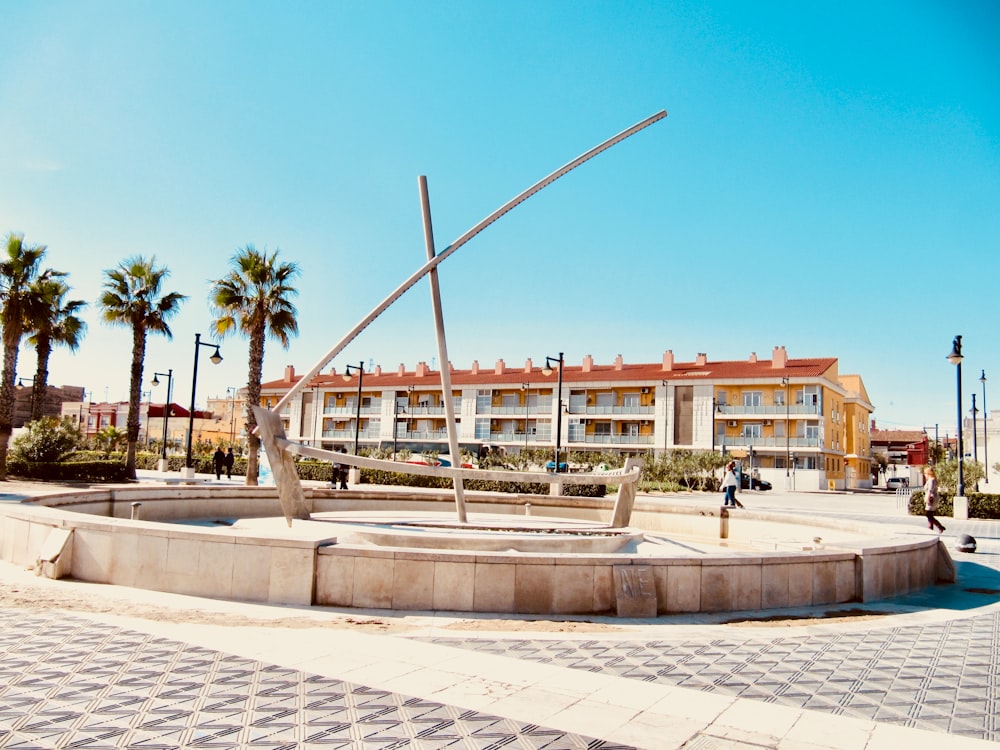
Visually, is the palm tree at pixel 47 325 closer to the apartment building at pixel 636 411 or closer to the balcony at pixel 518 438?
the apartment building at pixel 636 411

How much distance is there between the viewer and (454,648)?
22.2ft

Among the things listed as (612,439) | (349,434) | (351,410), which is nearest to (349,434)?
(349,434)

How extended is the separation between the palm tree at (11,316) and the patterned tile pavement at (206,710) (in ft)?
90.7

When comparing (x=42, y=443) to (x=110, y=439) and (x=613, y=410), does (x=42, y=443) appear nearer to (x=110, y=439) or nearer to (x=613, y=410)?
(x=110, y=439)

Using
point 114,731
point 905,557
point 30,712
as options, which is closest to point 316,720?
point 114,731

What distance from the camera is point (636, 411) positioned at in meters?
62.0

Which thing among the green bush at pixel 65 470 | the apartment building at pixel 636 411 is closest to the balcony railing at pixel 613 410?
the apartment building at pixel 636 411

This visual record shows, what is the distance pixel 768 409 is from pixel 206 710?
189 feet

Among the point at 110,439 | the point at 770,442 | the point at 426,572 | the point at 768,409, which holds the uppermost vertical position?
the point at 768,409

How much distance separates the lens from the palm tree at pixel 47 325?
30.2 m

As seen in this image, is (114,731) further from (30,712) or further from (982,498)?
(982,498)

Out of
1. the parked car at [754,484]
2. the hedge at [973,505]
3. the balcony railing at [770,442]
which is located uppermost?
the balcony railing at [770,442]

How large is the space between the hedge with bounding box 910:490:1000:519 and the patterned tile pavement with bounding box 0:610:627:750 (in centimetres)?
2729

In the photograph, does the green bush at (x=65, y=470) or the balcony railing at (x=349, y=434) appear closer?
the green bush at (x=65, y=470)
